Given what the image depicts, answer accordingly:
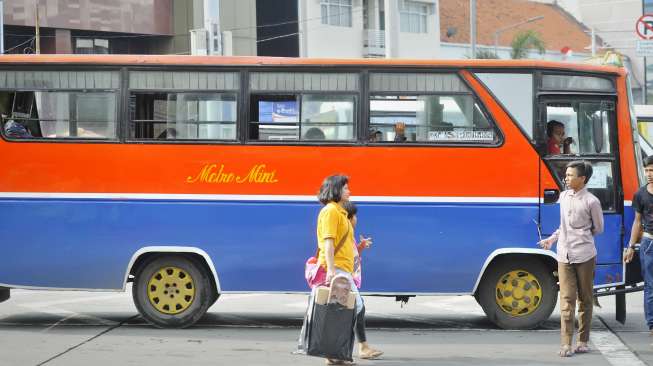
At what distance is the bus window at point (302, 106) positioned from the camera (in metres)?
12.2

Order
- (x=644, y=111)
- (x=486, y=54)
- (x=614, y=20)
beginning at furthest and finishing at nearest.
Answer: (x=614, y=20) < (x=486, y=54) < (x=644, y=111)

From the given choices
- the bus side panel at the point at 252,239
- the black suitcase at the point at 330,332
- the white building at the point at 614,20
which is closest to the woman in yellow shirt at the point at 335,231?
the black suitcase at the point at 330,332

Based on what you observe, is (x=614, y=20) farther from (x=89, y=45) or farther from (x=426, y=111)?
(x=426, y=111)

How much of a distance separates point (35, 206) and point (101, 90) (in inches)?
58.1

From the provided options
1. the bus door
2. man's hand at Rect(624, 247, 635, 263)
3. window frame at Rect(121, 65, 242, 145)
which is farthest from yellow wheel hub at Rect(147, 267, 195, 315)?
man's hand at Rect(624, 247, 635, 263)

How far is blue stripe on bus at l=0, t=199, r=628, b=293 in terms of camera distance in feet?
39.8

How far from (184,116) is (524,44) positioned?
58.7 m

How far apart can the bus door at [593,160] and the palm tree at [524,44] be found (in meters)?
56.4

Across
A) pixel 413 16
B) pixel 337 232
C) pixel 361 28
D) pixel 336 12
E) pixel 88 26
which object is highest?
pixel 413 16

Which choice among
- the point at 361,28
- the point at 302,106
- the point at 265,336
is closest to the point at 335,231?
the point at 265,336

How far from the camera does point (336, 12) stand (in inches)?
2078

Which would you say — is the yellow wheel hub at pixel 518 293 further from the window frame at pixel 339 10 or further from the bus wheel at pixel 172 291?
the window frame at pixel 339 10

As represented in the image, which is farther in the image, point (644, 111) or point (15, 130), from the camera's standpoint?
point (644, 111)

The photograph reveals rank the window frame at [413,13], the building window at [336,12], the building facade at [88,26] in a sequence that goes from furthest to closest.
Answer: the window frame at [413,13] < the building window at [336,12] < the building facade at [88,26]
